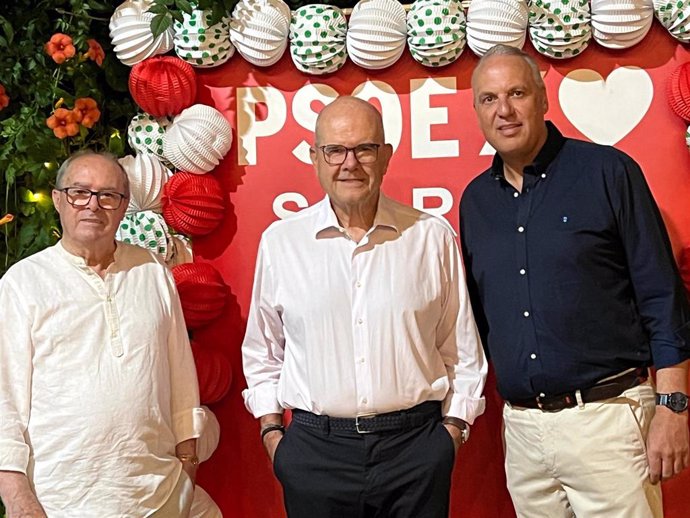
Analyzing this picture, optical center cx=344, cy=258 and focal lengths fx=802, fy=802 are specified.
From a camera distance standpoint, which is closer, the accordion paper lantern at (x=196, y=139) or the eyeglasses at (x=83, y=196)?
the eyeglasses at (x=83, y=196)

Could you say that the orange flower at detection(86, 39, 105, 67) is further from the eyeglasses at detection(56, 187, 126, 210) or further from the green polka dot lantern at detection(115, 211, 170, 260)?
the eyeglasses at detection(56, 187, 126, 210)

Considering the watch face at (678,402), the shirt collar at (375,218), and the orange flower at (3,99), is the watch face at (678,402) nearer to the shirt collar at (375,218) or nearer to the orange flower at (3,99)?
the shirt collar at (375,218)

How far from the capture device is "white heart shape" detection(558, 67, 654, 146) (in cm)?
272

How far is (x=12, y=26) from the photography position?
296cm

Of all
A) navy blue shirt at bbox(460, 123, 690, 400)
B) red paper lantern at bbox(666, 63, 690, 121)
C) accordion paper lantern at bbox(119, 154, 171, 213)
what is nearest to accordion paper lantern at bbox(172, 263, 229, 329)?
accordion paper lantern at bbox(119, 154, 171, 213)

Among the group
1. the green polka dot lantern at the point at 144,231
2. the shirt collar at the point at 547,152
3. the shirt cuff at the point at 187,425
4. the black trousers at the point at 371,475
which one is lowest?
the black trousers at the point at 371,475

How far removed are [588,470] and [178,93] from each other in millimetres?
1800

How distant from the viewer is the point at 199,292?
9.09 feet

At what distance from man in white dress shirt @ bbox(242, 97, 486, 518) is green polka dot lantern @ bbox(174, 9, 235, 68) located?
76 centimetres

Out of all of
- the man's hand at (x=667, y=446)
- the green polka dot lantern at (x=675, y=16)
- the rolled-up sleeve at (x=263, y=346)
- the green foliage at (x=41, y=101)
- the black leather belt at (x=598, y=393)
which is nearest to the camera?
the man's hand at (x=667, y=446)

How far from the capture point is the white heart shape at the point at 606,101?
107 inches

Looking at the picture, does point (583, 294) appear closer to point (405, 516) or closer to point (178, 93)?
point (405, 516)

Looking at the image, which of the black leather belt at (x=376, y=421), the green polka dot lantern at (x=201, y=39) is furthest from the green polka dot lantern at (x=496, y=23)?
the black leather belt at (x=376, y=421)

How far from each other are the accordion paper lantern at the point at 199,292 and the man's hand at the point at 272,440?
605 millimetres
